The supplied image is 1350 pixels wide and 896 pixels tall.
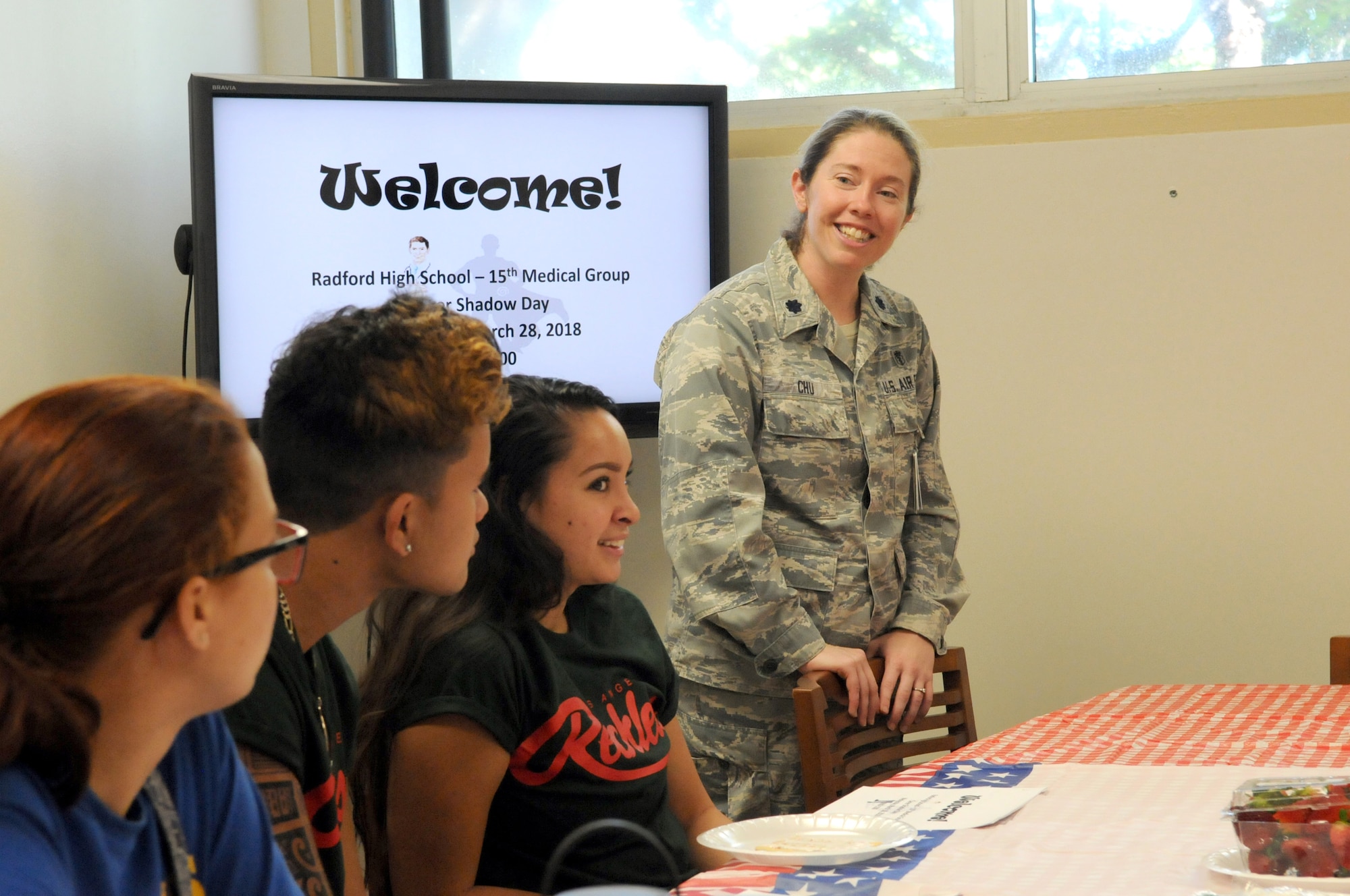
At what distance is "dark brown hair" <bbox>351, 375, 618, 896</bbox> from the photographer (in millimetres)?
1489

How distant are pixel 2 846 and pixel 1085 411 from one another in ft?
8.91

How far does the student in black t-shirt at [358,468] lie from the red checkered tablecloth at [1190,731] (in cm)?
70

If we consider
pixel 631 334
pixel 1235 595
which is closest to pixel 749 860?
pixel 631 334

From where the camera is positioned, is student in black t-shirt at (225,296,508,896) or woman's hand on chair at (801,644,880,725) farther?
woman's hand on chair at (801,644,880,725)

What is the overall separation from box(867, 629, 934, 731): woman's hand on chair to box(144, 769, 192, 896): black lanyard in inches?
54.9

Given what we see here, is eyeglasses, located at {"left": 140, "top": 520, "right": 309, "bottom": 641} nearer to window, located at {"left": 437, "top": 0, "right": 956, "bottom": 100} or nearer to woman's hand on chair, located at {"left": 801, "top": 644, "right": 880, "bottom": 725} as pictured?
woman's hand on chair, located at {"left": 801, "top": 644, "right": 880, "bottom": 725}

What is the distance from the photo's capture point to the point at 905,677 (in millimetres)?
2160

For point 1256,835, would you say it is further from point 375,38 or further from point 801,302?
point 375,38

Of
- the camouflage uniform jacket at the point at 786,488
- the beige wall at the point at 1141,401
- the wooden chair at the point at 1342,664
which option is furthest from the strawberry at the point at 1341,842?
the beige wall at the point at 1141,401

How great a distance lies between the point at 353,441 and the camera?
1.20 m

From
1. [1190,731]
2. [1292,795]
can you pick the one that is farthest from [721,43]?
[1292,795]

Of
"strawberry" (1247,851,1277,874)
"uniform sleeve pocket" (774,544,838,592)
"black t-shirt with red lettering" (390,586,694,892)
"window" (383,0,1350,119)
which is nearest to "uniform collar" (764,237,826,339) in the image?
"uniform sleeve pocket" (774,544,838,592)

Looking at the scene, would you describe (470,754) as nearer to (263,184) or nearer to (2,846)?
(2,846)

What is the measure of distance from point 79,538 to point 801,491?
163cm
